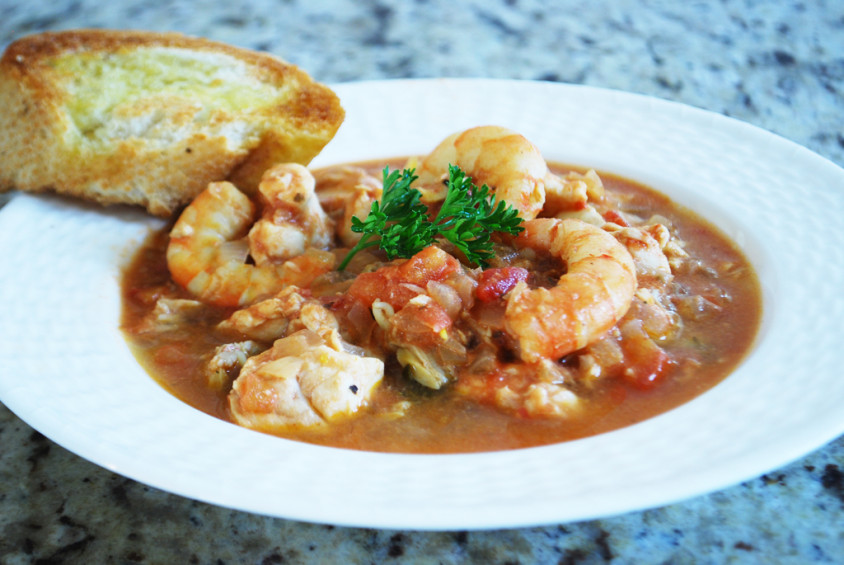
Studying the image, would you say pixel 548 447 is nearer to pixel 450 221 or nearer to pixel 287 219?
pixel 450 221

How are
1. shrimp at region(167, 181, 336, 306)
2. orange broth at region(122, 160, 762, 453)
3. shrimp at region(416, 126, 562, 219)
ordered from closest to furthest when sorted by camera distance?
orange broth at region(122, 160, 762, 453)
shrimp at region(416, 126, 562, 219)
shrimp at region(167, 181, 336, 306)

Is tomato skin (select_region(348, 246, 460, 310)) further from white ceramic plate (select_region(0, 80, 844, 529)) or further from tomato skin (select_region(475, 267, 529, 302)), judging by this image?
white ceramic plate (select_region(0, 80, 844, 529))

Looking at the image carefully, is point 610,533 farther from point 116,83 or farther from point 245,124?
point 116,83

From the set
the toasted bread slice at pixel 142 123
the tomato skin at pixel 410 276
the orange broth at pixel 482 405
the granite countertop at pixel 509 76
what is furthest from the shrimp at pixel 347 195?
the granite countertop at pixel 509 76

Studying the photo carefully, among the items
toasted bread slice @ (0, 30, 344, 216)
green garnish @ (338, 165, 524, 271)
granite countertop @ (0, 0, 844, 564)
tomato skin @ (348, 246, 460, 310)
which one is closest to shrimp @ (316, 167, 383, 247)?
toasted bread slice @ (0, 30, 344, 216)

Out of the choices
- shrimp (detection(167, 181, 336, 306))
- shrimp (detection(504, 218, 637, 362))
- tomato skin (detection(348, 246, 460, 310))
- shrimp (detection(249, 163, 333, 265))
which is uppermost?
shrimp (detection(504, 218, 637, 362))

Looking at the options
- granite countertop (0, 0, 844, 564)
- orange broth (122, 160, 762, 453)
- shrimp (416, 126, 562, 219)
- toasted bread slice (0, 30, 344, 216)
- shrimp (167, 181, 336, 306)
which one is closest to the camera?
granite countertop (0, 0, 844, 564)
